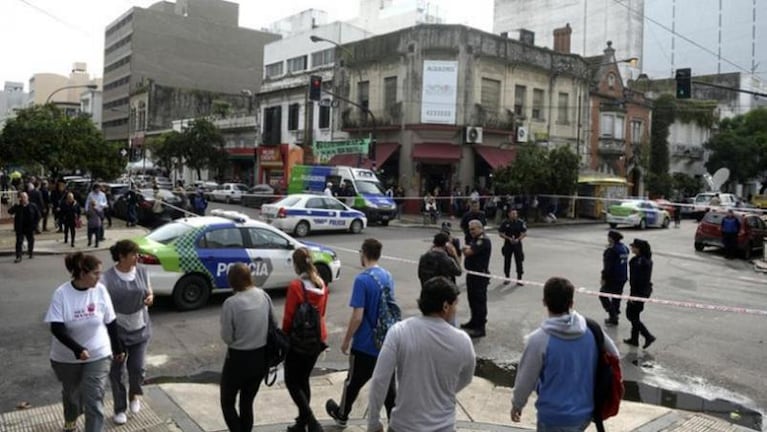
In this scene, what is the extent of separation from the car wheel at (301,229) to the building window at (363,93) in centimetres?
1721

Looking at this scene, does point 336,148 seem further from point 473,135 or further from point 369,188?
point 369,188

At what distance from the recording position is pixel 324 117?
A: 4044cm

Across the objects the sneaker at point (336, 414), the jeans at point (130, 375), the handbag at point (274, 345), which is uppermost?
the handbag at point (274, 345)

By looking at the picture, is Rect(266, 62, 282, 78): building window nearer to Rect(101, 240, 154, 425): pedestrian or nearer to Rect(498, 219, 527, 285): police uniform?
Rect(498, 219, 527, 285): police uniform

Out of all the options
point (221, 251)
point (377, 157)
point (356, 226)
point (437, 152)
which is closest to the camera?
point (221, 251)

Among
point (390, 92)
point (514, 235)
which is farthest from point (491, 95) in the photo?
point (514, 235)

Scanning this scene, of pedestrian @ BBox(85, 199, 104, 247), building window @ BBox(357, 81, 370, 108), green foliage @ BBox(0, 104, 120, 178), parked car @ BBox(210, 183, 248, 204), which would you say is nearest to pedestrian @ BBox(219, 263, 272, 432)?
pedestrian @ BBox(85, 199, 104, 247)

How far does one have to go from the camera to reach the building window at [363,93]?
123ft

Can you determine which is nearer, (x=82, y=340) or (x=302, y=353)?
(x=82, y=340)

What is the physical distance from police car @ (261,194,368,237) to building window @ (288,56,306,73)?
37.6 meters

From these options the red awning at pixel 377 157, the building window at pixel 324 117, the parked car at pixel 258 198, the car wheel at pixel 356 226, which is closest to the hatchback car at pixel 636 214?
the red awning at pixel 377 157

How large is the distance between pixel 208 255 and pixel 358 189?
1680cm

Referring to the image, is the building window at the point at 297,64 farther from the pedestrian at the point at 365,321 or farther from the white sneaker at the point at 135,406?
the pedestrian at the point at 365,321

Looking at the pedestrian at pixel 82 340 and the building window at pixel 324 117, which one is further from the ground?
the building window at pixel 324 117
